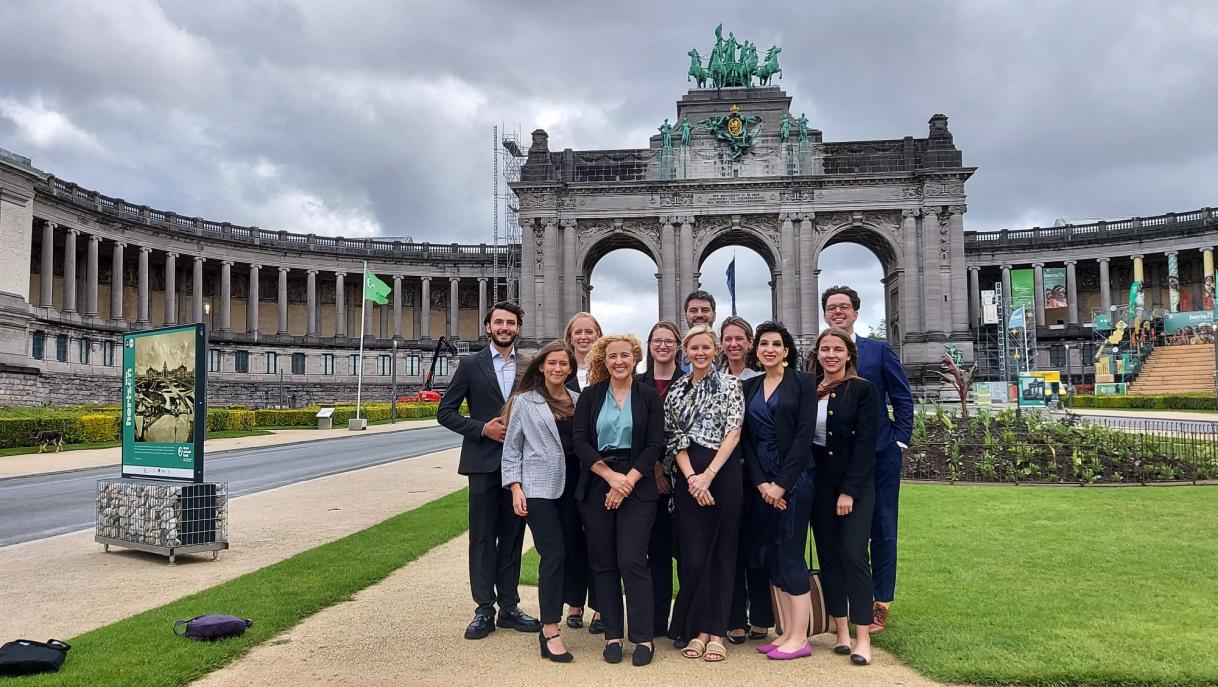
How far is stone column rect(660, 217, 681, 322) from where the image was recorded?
59.3 m

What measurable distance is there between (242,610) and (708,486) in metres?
4.57

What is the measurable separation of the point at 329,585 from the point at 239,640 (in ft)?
6.41

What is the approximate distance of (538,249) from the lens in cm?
6041

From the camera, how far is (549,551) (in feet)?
21.1

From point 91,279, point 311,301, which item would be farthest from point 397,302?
point 91,279

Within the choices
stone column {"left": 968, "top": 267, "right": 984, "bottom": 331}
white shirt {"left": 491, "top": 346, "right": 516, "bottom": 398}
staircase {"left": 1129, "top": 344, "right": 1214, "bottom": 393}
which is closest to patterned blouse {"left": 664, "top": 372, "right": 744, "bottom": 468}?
white shirt {"left": 491, "top": 346, "right": 516, "bottom": 398}

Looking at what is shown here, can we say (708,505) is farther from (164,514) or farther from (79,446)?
(79,446)

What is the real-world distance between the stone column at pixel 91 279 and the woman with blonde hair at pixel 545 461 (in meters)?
59.1

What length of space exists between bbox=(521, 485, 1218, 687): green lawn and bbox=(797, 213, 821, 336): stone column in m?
46.2

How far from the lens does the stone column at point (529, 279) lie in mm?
59781

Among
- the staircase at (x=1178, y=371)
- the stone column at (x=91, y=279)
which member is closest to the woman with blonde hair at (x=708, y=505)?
the staircase at (x=1178, y=371)

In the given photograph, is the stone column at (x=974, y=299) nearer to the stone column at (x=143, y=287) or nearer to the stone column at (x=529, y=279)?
the stone column at (x=529, y=279)

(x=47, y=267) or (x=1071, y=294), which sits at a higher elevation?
(x=47, y=267)

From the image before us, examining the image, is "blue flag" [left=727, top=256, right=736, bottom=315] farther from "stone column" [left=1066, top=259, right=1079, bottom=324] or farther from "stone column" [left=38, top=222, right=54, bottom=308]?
"stone column" [left=38, top=222, right=54, bottom=308]
